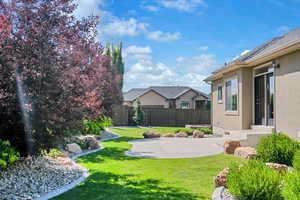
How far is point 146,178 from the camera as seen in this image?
21.5 feet

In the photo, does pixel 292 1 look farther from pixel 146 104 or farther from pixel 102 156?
pixel 146 104

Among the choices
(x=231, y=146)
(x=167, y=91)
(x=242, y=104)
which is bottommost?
(x=231, y=146)

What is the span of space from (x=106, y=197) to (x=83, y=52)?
3.35 m

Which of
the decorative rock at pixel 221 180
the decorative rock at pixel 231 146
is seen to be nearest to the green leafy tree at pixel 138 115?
the decorative rock at pixel 231 146

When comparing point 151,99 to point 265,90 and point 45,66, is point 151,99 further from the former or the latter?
point 45,66

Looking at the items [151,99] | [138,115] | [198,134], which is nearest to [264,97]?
[198,134]

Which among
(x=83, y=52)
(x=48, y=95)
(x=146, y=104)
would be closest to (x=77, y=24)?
(x=83, y=52)

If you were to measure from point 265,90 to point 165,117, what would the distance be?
17235 millimetres

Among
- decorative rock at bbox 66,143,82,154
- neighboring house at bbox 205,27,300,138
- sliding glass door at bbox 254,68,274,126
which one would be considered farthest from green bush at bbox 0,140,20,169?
sliding glass door at bbox 254,68,274,126

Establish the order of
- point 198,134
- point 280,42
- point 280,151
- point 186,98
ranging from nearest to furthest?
point 280,151
point 280,42
point 198,134
point 186,98

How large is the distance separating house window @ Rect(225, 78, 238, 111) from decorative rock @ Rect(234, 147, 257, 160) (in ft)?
14.5

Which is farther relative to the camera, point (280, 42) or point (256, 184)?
→ point (280, 42)

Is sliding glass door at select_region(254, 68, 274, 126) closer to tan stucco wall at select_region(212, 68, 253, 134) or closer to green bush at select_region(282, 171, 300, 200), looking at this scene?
tan stucco wall at select_region(212, 68, 253, 134)

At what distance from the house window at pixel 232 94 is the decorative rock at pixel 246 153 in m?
4.43
